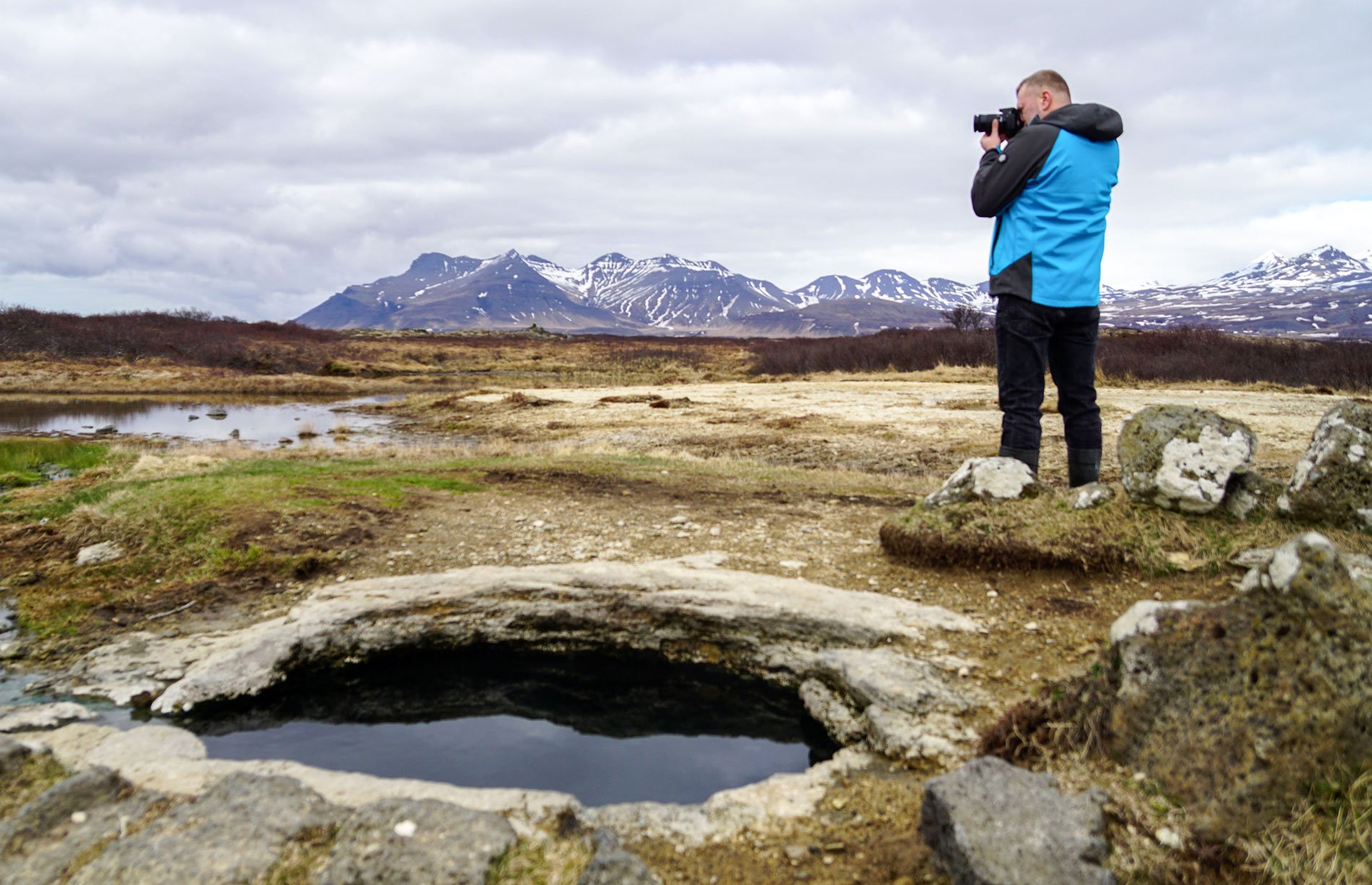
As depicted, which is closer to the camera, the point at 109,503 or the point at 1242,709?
the point at 1242,709

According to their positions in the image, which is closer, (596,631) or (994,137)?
(596,631)

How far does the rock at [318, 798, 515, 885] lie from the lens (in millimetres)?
2580

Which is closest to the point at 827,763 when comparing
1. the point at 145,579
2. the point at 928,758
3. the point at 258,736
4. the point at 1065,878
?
the point at 928,758

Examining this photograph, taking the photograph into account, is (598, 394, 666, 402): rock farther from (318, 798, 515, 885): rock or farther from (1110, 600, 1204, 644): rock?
(318, 798, 515, 885): rock

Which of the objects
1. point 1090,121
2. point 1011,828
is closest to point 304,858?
point 1011,828

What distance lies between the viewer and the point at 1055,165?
17.6 ft

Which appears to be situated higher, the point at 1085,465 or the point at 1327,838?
the point at 1085,465

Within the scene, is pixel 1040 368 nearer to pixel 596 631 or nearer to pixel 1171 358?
pixel 596 631

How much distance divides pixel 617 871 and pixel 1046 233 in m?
4.84

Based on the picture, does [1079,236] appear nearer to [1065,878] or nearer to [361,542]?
[1065,878]

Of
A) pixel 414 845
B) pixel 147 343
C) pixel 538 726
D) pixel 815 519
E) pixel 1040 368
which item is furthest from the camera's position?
pixel 147 343

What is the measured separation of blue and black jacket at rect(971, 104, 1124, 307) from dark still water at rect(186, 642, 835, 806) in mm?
3370

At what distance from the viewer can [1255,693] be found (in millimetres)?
2707

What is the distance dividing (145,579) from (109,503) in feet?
6.52
